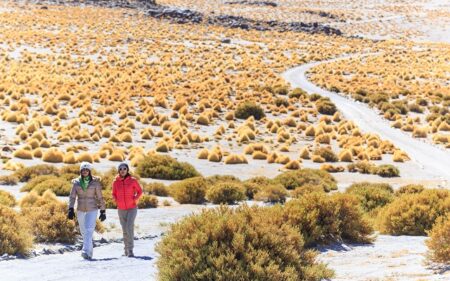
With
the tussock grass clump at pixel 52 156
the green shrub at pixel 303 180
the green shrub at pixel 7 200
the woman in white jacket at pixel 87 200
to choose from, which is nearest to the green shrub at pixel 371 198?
the green shrub at pixel 303 180

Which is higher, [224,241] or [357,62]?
[224,241]

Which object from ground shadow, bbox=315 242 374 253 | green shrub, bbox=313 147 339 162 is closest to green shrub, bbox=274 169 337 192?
green shrub, bbox=313 147 339 162

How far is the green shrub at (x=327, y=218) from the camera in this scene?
12.5 meters

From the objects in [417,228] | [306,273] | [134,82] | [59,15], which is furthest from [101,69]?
[306,273]

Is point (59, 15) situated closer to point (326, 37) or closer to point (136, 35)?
point (136, 35)

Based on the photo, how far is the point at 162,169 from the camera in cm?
2606

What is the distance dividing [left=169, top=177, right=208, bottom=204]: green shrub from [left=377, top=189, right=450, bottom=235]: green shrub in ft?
23.3

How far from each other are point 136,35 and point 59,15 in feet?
60.3

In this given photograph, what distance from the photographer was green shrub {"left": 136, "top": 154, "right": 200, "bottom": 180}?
84.9 feet

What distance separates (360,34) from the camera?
401 ft

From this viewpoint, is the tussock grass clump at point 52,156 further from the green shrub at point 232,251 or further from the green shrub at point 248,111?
the green shrub at point 232,251

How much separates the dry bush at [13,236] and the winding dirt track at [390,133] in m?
19.7

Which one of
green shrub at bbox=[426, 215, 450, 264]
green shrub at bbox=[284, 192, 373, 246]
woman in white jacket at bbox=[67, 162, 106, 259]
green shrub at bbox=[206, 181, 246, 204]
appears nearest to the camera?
green shrub at bbox=[426, 215, 450, 264]

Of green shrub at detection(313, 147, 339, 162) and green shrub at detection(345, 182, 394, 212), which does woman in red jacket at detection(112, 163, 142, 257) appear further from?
green shrub at detection(313, 147, 339, 162)
